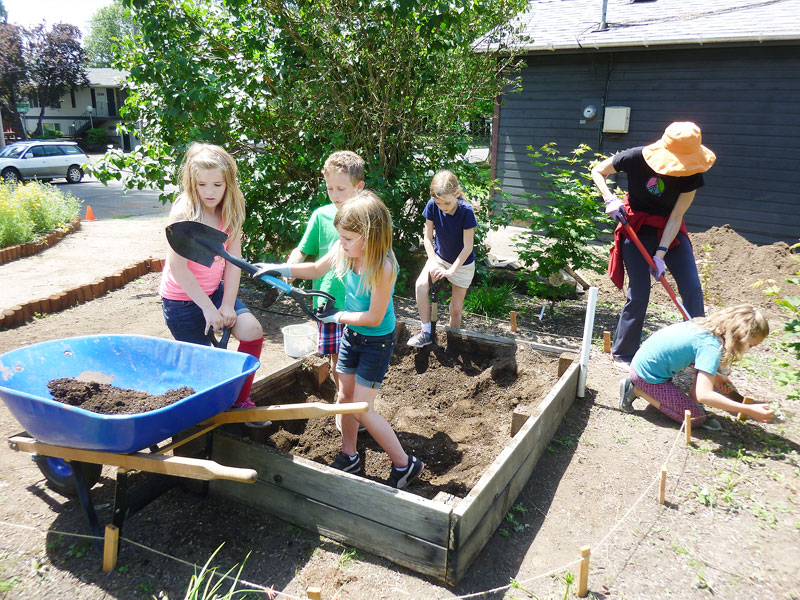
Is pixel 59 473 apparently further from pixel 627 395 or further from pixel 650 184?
pixel 650 184

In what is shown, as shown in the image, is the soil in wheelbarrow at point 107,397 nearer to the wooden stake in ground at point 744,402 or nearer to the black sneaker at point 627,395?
the black sneaker at point 627,395

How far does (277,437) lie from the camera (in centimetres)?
318

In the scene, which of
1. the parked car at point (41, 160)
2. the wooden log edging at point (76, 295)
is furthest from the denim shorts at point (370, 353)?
the parked car at point (41, 160)

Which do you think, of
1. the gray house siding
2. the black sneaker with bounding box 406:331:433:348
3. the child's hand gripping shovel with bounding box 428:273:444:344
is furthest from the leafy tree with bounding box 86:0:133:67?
the black sneaker with bounding box 406:331:433:348

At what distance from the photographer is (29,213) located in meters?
8.20

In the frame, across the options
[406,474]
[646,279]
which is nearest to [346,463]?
[406,474]

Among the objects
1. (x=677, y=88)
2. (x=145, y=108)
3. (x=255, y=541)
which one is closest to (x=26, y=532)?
(x=255, y=541)

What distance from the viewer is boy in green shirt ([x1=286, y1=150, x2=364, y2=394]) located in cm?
316

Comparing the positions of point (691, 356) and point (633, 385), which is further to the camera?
point (633, 385)

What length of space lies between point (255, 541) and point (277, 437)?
0.70 metres

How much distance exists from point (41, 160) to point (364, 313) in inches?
722

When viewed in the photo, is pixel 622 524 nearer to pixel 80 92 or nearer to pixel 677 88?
pixel 677 88

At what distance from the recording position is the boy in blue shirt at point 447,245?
4.27m

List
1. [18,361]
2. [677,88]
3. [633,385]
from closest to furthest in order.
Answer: [18,361] → [633,385] → [677,88]
